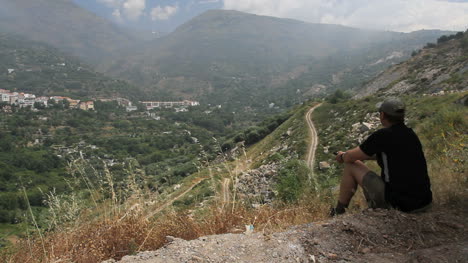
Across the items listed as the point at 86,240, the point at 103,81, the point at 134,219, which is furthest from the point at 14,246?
the point at 103,81

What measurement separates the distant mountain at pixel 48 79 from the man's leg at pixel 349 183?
14323cm

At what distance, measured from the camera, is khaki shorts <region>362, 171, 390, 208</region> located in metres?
3.24

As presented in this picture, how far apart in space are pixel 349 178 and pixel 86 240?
304 cm

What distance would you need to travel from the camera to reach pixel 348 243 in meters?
2.69

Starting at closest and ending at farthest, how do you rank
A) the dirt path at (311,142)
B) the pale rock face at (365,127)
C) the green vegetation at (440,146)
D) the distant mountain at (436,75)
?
the green vegetation at (440,146) → the dirt path at (311,142) → the pale rock face at (365,127) → the distant mountain at (436,75)

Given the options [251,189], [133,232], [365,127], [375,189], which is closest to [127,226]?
[133,232]

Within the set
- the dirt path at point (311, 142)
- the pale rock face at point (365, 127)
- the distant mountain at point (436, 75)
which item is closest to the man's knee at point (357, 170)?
A: the dirt path at point (311, 142)

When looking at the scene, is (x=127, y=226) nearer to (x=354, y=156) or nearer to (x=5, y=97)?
(x=354, y=156)

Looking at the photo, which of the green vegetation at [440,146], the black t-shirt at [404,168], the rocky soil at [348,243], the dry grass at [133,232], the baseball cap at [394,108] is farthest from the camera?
the green vegetation at [440,146]

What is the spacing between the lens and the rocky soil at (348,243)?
2.46m

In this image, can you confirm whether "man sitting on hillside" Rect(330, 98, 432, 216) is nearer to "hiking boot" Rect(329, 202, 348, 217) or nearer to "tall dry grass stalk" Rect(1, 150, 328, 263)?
"hiking boot" Rect(329, 202, 348, 217)

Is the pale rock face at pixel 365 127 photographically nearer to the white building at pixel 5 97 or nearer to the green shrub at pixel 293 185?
the green shrub at pixel 293 185

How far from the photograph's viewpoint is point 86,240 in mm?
2814

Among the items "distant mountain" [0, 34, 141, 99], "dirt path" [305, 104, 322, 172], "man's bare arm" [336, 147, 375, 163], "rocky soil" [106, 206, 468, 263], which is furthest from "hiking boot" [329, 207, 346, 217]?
"distant mountain" [0, 34, 141, 99]
